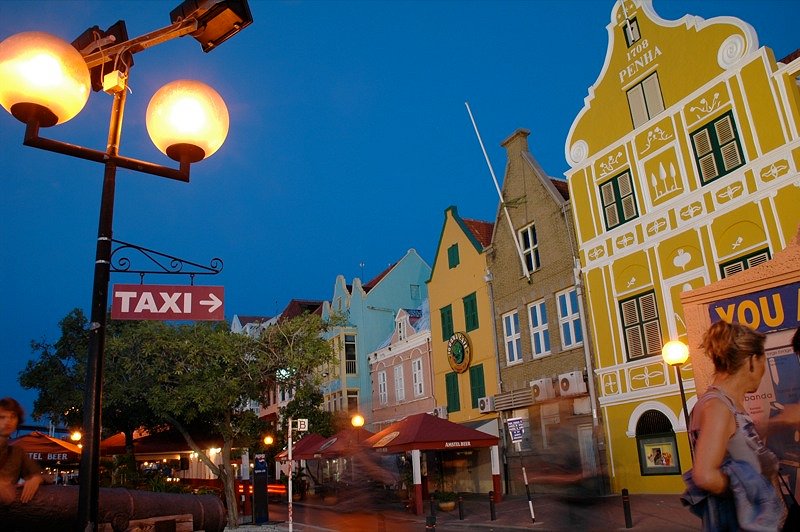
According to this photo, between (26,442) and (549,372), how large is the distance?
16810 mm

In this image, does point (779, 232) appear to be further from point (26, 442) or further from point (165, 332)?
point (26, 442)

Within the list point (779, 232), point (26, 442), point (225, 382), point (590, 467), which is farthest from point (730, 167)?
point (26, 442)

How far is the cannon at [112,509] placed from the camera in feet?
17.3

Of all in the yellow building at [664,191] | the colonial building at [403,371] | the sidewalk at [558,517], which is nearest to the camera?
the sidewalk at [558,517]

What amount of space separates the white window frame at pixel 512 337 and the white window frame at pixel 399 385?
392 inches

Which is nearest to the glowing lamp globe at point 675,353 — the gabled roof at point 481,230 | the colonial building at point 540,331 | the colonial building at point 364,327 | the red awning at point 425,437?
the colonial building at point 540,331

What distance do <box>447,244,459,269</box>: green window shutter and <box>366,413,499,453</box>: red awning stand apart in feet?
33.1

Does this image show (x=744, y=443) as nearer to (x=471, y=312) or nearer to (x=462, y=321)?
(x=471, y=312)

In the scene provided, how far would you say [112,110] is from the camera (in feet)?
16.3

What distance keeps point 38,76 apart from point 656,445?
19.7m

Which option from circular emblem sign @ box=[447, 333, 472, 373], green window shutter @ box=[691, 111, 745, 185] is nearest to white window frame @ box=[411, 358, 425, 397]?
circular emblem sign @ box=[447, 333, 472, 373]

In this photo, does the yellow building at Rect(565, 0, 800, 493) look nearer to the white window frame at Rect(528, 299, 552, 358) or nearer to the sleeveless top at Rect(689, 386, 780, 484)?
the white window frame at Rect(528, 299, 552, 358)

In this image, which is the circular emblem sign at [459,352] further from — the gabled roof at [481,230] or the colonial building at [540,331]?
the gabled roof at [481,230]

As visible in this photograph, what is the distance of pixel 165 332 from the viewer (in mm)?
20172
